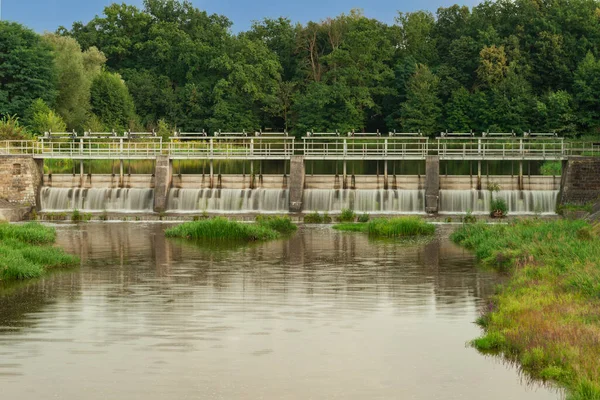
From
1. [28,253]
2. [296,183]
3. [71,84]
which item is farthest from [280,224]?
[71,84]

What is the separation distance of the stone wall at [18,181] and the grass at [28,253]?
1779cm

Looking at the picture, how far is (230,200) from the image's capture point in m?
63.5

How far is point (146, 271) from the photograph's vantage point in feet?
125

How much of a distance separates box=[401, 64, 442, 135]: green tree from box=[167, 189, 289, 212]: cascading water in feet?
167

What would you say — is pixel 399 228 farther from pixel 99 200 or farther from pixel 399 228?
pixel 99 200

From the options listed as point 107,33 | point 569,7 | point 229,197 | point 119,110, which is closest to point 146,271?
point 229,197

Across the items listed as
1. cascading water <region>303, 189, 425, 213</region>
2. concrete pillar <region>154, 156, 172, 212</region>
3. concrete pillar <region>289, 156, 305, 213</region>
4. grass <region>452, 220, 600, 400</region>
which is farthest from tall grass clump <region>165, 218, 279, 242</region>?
concrete pillar <region>154, 156, 172, 212</region>

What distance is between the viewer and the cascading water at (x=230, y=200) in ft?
207

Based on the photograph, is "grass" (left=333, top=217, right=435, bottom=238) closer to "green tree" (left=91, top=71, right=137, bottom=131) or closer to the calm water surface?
the calm water surface

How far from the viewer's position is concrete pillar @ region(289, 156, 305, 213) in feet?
205

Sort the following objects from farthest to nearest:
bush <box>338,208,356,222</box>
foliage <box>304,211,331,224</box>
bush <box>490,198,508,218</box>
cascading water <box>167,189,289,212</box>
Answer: cascading water <box>167,189,289,212</box> < bush <box>490,198,508,218</box> < bush <box>338,208,356,222</box> < foliage <box>304,211,331,224</box>

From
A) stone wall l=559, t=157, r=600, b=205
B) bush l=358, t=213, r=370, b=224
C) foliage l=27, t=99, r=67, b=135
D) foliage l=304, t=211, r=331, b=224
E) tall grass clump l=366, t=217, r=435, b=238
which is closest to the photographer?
tall grass clump l=366, t=217, r=435, b=238

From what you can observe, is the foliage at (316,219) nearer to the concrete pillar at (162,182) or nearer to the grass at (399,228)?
the grass at (399,228)

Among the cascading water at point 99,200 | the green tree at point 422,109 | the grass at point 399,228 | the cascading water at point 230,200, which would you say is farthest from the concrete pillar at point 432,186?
the green tree at point 422,109
